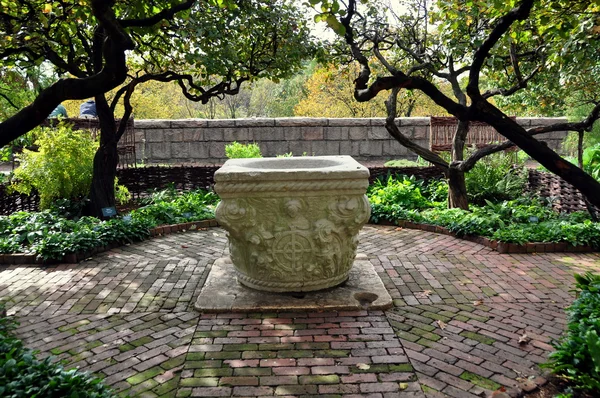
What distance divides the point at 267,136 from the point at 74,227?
666 cm

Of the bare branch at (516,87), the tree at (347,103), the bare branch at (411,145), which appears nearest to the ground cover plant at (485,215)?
the bare branch at (411,145)

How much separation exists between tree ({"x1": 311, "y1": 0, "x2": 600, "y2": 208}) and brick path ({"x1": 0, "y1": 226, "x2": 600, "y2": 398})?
134 centimetres

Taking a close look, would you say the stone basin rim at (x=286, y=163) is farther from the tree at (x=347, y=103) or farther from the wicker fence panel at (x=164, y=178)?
the tree at (x=347, y=103)

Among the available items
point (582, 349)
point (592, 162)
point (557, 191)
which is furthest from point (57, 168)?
point (592, 162)

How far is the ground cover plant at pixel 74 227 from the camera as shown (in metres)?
5.33

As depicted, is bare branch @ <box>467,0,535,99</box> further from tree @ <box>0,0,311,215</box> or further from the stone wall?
the stone wall

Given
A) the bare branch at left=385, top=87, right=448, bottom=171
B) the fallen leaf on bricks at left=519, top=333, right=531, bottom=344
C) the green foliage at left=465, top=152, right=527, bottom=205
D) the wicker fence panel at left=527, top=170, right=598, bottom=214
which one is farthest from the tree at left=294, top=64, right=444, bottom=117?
the fallen leaf on bricks at left=519, top=333, right=531, bottom=344

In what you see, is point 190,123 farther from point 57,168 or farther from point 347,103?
point 347,103

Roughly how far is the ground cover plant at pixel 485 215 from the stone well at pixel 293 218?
258 cm

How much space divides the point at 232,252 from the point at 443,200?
4.91 metres

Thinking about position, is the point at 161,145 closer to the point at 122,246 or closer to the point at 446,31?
the point at 122,246

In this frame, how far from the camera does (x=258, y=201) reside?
3986 millimetres

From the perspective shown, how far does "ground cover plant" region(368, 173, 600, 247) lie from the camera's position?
5.63 meters

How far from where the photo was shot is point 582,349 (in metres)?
2.67
